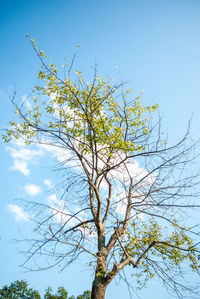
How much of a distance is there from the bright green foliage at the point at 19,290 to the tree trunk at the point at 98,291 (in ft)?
138

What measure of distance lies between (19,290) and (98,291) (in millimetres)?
42988

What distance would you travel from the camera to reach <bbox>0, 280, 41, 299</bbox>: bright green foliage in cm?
3731

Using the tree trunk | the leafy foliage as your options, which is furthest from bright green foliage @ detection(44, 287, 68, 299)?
the tree trunk

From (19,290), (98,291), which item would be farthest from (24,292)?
(98,291)

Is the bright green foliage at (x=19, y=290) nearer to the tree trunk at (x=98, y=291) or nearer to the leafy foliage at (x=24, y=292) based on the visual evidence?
the leafy foliage at (x=24, y=292)

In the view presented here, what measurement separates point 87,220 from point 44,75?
4.53 metres

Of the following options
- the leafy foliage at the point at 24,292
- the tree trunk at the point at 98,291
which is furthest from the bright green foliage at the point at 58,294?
the tree trunk at the point at 98,291

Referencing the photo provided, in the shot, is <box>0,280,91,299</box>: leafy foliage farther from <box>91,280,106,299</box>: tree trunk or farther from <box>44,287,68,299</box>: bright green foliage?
<box>91,280,106,299</box>: tree trunk

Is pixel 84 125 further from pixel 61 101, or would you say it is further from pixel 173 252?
A: pixel 173 252

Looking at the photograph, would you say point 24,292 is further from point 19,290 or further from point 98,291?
point 98,291

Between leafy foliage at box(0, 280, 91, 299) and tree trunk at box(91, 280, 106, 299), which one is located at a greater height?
leafy foliage at box(0, 280, 91, 299)

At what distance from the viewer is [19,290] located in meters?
38.1

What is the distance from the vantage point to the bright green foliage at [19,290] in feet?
122

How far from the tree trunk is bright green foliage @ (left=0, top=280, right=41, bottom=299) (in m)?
41.9
